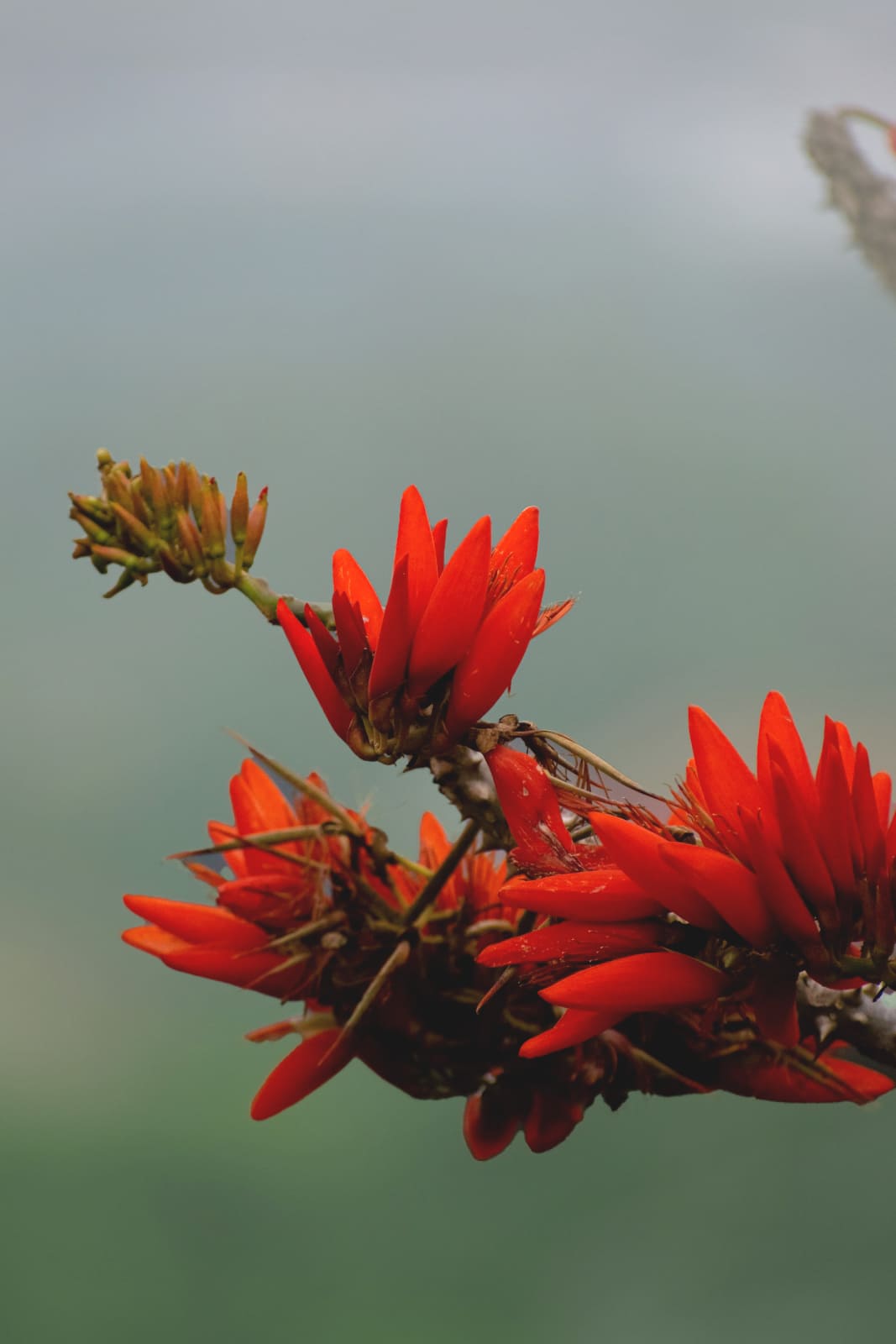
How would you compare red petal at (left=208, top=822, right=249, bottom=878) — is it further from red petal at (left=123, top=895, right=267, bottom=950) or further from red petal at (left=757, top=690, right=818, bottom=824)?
red petal at (left=757, top=690, right=818, bottom=824)

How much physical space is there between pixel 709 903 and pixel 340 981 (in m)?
0.10

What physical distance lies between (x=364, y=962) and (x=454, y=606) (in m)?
0.10

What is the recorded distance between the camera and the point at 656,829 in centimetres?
23

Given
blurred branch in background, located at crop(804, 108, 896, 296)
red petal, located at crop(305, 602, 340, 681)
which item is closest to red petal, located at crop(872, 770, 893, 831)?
red petal, located at crop(305, 602, 340, 681)

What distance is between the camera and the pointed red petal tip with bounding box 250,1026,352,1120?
0.93 feet

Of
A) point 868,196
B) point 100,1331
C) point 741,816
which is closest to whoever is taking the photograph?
point 741,816

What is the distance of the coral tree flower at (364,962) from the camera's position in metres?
0.28

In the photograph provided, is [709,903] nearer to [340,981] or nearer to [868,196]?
[340,981]

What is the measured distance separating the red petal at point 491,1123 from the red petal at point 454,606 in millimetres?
132

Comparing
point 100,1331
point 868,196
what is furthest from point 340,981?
point 868,196

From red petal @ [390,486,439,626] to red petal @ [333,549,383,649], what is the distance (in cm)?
2

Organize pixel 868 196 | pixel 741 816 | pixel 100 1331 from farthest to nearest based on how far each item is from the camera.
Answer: pixel 868 196, pixel 100 1331, pixel 741 816

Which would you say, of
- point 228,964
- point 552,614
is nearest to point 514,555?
point 552,614

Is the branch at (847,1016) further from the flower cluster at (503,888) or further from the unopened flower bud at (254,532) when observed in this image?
the unopened flower bud at (254,532)
